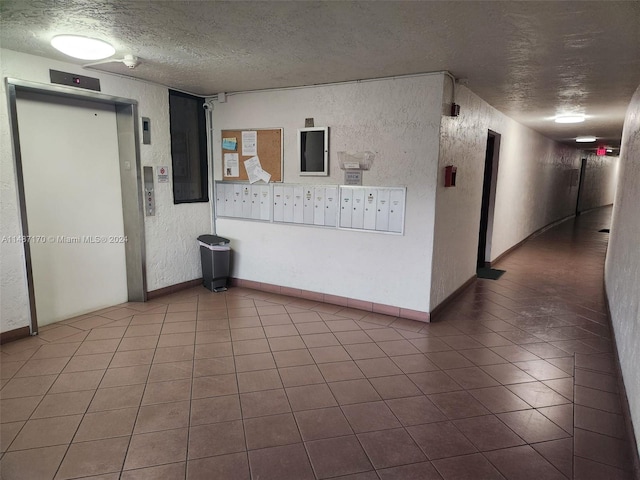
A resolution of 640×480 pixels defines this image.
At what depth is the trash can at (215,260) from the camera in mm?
4535

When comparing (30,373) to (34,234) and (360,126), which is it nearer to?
→ (34,234)

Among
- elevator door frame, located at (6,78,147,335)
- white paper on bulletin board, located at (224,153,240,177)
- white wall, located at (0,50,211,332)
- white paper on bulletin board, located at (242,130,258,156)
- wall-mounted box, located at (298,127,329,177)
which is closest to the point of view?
white wall, located at (0,50,211,332)

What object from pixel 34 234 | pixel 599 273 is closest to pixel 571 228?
pixel 599 273

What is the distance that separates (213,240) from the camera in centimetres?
459

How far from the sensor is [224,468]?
188 cm

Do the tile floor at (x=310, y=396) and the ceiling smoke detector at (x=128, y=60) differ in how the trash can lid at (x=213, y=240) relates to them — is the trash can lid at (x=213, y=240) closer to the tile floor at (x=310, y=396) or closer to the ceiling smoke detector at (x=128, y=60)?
the tile floor at (x=310, y=396)

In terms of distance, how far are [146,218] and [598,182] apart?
17.0 meters

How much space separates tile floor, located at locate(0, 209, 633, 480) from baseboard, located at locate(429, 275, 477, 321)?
10 centimetres

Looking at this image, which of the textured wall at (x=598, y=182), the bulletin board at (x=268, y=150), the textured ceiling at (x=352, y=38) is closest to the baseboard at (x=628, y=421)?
the textured ceiling at (x=352, y=38)

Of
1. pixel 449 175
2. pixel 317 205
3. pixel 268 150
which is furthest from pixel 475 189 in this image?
pixel 268 150

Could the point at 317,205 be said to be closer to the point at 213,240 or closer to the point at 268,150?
the point at 268,150

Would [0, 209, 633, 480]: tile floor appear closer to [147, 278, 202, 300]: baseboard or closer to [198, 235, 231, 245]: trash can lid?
[147, 278, 202, 300]: baseboard

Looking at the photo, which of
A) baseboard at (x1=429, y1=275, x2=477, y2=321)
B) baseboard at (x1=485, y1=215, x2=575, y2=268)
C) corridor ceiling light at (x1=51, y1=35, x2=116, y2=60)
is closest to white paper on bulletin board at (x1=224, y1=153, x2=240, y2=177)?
corridor ceiling light at (x1=51, y1=35, x2=116, y2=60)

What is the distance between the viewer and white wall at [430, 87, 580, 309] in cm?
382
